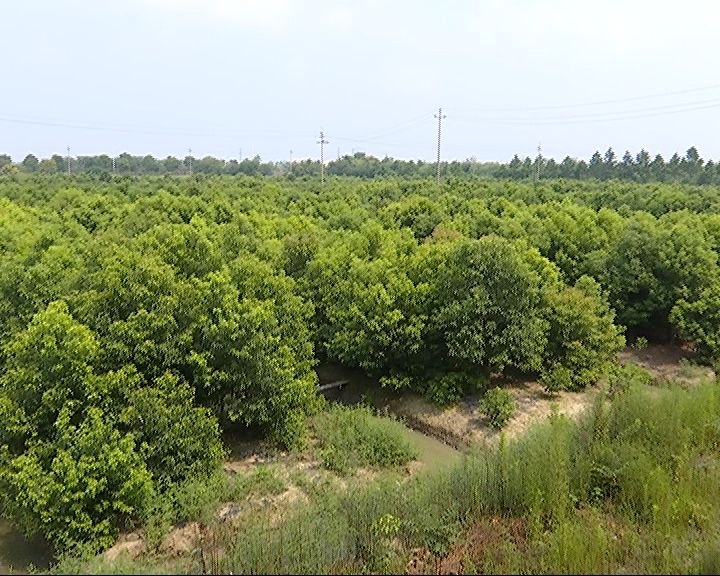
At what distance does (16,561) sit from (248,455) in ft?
16.4

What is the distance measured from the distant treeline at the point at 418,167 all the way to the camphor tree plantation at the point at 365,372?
47.7 meters

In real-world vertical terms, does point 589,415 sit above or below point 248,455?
above

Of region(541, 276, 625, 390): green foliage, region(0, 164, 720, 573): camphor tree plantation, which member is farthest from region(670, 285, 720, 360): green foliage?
region(541, 276, 625, 390): green foliage

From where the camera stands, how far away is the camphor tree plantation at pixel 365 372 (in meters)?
8.48

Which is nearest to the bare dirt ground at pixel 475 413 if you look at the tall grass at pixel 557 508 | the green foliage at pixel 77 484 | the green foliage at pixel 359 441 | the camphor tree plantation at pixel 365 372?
the camphor tree plantation at pixel 365 372

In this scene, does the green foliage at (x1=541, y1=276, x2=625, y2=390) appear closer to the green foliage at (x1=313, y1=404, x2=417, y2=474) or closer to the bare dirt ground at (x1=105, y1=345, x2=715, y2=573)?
the bare dirt ground at (x1=105, y1=345, x2=715, y2=573)

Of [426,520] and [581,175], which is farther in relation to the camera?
[581,175]

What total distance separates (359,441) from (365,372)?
4.39 meters

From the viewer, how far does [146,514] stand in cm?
1105

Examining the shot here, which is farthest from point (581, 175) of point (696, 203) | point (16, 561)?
point (16, 561)

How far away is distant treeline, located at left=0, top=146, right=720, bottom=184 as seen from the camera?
218 ft

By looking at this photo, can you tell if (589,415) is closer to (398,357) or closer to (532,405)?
(532,405)

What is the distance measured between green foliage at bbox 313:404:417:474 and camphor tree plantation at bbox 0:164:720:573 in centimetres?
6

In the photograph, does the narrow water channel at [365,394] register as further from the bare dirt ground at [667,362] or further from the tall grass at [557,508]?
the bare dirt ground at [667,362]
